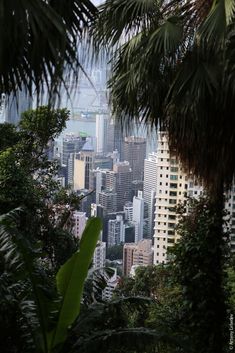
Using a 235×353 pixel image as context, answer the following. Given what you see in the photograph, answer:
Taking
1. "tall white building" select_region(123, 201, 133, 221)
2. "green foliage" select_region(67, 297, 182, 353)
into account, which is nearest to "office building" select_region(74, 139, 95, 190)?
"tall white building" select_region(123, 201, 133, 221)

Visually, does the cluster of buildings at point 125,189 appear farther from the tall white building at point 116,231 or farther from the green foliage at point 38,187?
the green foliage at point 38,187

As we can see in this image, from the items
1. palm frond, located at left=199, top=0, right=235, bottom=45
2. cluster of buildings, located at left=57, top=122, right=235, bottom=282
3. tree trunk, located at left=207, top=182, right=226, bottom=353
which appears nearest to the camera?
palm frond, located at left=199, top=0, right=235, bottom=45

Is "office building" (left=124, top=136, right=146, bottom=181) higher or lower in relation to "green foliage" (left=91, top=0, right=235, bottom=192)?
lower

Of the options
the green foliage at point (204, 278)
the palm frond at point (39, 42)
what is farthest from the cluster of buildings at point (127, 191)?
the palm frond at point (39, 42)

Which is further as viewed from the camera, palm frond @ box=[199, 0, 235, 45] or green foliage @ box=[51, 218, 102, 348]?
palm frond @ box=[199, 0, 235, 45]

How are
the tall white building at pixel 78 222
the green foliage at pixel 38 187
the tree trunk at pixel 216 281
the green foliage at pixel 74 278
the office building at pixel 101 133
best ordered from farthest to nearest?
the tall white building at pixel 78 222, the office building at pixel 101 133, the green foliage at pixel 38 187, the tree trunk at pixel 216 281, the green foliage at pixel 74 278

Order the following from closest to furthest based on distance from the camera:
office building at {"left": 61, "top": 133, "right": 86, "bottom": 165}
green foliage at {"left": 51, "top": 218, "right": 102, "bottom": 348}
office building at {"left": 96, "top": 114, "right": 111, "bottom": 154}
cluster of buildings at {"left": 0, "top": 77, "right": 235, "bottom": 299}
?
green foliage at {"left": 51, "top": 218, "right": 102, "bottom": 348}
office building at {"left": 96, "top": 114, "right": 111, "bottom": 154}
cluster of buildings at {"left": 0, "top": 77, "right": 235, "bottom": 299}
office building at {"left": 61, "top": 133, "right": 86, "bottom": 165}

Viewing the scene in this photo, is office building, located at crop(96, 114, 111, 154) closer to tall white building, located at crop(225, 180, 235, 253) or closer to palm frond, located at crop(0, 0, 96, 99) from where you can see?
tall white building, located at crop(225, 180, 235, 253)

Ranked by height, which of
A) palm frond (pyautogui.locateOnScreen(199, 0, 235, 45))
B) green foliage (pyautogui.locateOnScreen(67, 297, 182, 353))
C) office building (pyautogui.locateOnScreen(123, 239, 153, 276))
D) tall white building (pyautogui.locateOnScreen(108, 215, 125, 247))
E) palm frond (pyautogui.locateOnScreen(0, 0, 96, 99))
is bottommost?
office building (pyautogui.locateOnScreen(123, 239, 153, 276))

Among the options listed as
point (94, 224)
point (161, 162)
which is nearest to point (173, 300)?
point (161, 162)
